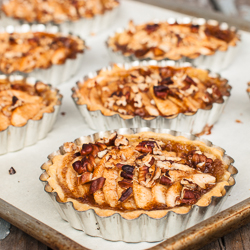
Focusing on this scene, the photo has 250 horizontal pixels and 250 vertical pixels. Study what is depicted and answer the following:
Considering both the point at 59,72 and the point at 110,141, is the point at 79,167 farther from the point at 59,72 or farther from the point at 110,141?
the point at 59,72

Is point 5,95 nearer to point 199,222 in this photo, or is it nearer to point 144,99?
point 144,99

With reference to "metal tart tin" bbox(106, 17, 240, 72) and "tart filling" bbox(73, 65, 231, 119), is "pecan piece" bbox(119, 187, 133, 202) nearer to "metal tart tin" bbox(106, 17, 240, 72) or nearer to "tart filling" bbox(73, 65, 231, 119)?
"tart filling" bbox(73, 65, 231, 119)

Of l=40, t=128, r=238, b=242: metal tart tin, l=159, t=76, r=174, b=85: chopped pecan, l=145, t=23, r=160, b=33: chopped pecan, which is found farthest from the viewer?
l=145, t=23, r=160, b=33: chopped pecan

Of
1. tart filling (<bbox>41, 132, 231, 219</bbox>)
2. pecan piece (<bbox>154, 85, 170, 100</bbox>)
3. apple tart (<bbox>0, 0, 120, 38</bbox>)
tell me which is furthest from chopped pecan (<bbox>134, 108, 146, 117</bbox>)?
apple tart (<bbox>0, 0, 120, 38</bbox>)

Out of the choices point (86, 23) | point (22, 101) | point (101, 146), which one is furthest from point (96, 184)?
point (86, 23)

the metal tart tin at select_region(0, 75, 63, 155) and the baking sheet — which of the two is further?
the metal tart tin at select_region(0, 75, 63, 155)
